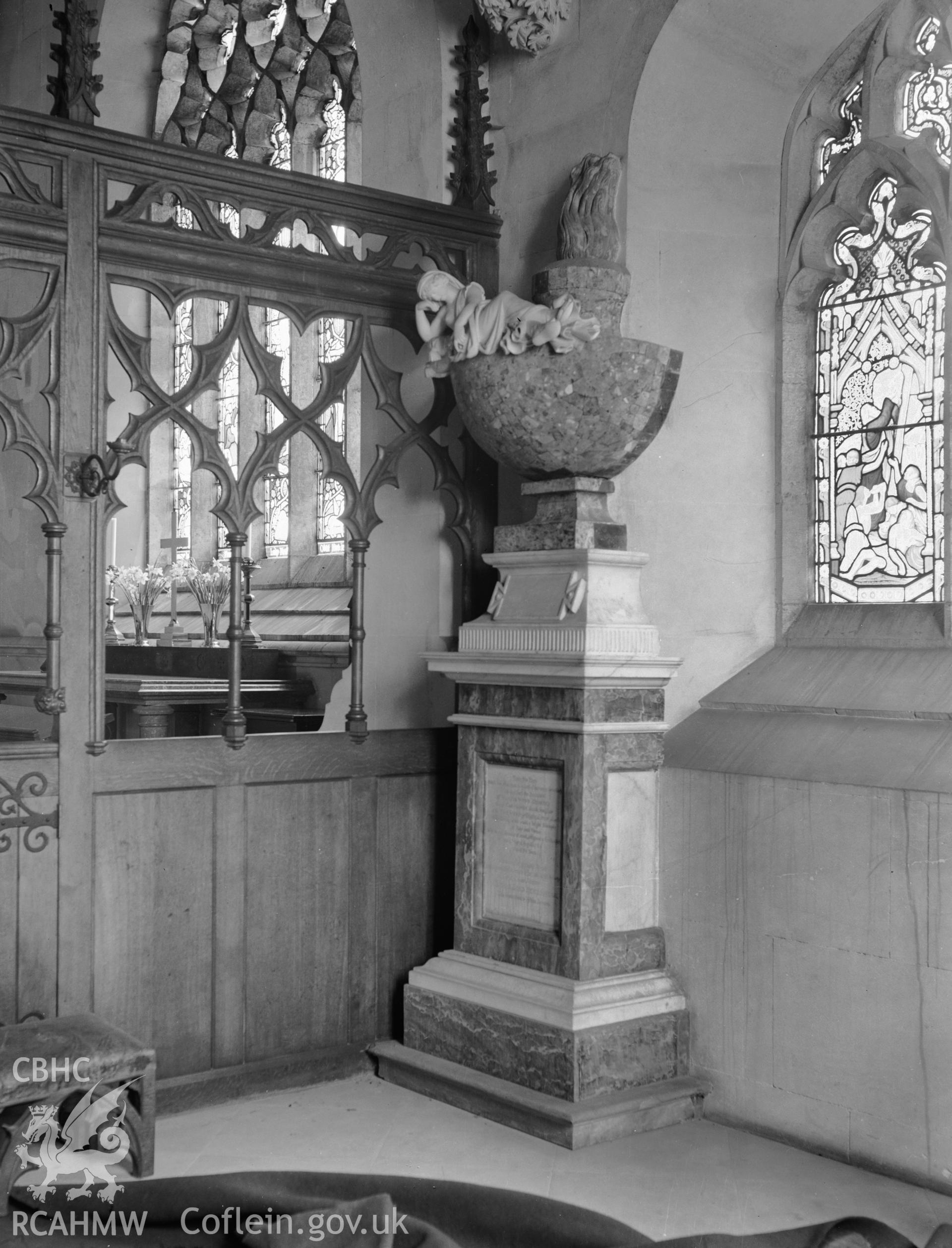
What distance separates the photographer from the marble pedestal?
421cm

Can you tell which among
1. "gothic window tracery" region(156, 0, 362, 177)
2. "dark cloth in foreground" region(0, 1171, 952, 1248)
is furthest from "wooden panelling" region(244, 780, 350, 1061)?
"gothic window tracery" region(156, 0, 362, 177)

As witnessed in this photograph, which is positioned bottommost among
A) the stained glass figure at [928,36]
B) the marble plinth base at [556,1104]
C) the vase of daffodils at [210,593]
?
the marble plinth base at [556,1104]

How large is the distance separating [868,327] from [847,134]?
24.7 inches

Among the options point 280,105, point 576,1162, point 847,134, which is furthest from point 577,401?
point 280,105

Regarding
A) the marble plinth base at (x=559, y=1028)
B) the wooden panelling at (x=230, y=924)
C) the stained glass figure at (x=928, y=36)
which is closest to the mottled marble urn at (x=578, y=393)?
the stained glass figure at (x=928, y=36)

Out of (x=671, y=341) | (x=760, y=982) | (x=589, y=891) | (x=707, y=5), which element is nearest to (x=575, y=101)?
(x=707, y=5)

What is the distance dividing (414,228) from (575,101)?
2.20 ft

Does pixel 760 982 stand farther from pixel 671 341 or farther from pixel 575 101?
pixel 575 101

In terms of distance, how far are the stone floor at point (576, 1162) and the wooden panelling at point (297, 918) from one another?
0.85 feet

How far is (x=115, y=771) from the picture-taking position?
4.28 meters

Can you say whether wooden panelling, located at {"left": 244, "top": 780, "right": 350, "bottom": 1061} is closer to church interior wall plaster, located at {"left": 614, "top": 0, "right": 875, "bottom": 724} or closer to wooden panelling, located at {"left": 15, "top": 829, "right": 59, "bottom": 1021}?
wooden panelling, located at {"left": 15, "top": 829, "right": 59, "bottom": 1021}

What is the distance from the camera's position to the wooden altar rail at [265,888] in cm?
431

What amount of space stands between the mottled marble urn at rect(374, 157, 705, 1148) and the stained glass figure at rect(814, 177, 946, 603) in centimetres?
66

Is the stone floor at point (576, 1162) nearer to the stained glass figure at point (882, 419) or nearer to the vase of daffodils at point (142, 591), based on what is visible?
the stained glass figure at point (882, 419)
